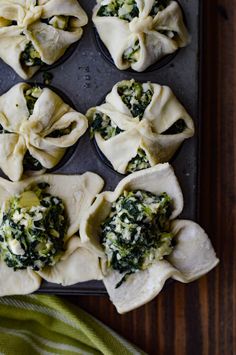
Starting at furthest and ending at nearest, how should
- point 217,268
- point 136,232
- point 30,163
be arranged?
point 217,268, point 30,163, point 136,232

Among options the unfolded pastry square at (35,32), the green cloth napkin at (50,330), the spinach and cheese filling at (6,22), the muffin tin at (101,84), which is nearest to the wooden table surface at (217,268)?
the green cloth napkin at (50,330)

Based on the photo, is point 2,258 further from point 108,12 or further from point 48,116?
point 108,12

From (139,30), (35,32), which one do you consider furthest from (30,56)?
(139,30)

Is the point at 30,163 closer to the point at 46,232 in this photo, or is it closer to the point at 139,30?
the point at 46,232

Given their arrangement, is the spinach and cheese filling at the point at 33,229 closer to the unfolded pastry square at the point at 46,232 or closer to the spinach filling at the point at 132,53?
the unfolded pastry square at the point at 46,232

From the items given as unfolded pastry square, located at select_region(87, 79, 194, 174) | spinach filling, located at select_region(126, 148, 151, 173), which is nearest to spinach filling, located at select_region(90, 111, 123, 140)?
unfolded pastry square, located at select_region(87, 79, 194, 174)
